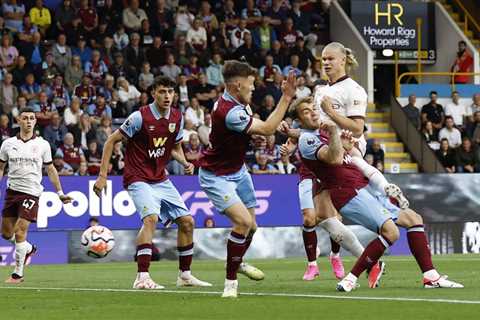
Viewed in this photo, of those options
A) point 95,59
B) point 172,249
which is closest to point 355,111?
point 172,249

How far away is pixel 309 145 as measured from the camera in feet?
44.6

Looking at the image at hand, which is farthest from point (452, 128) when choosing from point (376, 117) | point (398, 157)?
point (376, 117)

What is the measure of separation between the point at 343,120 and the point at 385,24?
2500cm

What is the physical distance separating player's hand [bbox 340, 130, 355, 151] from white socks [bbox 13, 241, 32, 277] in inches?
218

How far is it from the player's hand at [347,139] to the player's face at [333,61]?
85 centimetres

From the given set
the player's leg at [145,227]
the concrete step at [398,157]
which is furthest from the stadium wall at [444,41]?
the player's leg at [145,227]

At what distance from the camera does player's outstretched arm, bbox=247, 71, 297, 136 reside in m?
11.4

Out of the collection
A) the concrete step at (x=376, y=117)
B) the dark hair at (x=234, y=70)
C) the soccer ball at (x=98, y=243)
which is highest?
the dark hair at (x=234, y=70)

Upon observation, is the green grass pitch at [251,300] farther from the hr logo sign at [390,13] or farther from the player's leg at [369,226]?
the hr logo sign at [390,13]

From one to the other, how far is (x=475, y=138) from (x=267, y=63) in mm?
5816

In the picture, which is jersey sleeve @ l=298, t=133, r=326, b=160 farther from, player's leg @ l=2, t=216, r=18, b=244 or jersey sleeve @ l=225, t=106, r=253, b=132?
player's leg @ l=2, t=216, r=18, b=244

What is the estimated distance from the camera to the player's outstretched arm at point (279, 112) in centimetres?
1138

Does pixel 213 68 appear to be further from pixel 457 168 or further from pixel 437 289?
pixel 437 289

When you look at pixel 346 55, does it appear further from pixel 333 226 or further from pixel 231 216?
pixel 231 216
